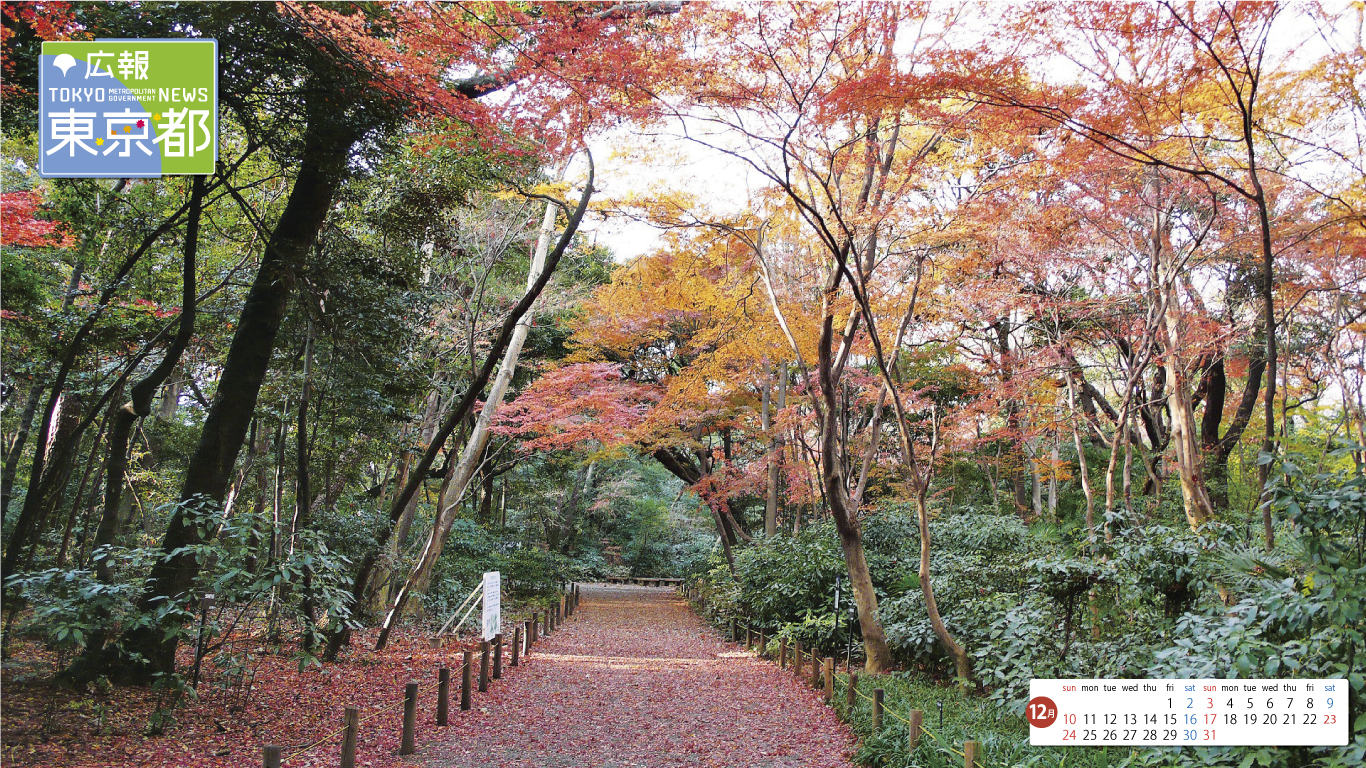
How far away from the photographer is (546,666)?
1095cm

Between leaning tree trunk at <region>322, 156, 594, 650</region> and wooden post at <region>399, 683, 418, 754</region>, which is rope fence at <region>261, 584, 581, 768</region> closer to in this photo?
wooden post at <region>399, 683, 418, 754</region>

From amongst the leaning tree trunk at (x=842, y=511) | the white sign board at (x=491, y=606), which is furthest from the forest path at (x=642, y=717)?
the leaning tree trunk at (x=842, y=511)

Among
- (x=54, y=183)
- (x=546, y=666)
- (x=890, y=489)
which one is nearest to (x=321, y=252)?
(x=54, y=183)

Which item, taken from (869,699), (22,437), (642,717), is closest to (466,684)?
(642,717)

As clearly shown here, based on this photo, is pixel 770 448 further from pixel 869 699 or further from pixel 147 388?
pixel 147 388

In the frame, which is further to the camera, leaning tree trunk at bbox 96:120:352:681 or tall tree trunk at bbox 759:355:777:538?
tall tree trunk at bbox 759:355:777:538

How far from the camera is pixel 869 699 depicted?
702cm

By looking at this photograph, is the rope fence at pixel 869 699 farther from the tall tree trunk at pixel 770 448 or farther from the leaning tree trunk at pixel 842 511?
the tall tree trunk at pixel 770 448
